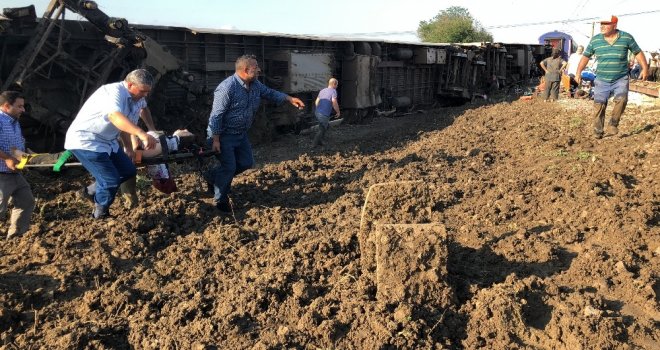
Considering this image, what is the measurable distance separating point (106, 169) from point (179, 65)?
222 inches

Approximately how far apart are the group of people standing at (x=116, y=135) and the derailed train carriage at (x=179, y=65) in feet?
11.6

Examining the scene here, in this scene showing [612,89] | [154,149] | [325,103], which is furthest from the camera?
[325,103]

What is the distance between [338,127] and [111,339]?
13085mm

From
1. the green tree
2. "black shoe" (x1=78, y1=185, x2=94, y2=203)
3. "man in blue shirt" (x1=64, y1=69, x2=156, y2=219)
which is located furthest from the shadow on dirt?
the green tree

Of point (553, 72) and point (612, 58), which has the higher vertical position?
point (612, 58)

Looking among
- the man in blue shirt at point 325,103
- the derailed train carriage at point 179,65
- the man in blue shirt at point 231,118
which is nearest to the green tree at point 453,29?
the derailed train carriage at point 179,65

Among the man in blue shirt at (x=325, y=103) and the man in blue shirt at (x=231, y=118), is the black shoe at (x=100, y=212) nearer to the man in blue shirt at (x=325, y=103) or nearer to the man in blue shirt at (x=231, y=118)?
the man in blue shirt at (x=231, y=118)

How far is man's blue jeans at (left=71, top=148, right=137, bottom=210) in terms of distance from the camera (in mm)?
5598

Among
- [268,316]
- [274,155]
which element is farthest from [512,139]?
[268,316]

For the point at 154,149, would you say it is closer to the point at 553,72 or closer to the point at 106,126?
the point at 106,126

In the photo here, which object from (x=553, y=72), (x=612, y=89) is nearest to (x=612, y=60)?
(x=612, y=89)

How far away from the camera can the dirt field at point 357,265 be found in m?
3.68

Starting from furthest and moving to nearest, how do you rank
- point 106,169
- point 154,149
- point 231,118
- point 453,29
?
point 453,29 < point 231,118 < point 154,149 < point 106,169

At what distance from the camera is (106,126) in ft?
18.2
